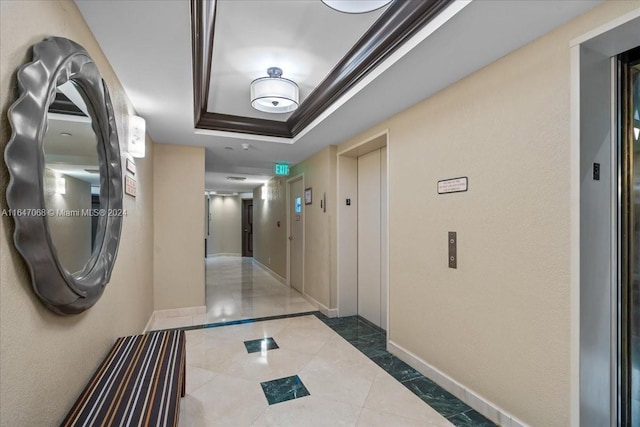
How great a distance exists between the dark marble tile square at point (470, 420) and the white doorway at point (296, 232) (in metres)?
3.38

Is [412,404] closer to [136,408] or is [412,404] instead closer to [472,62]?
[136,408]

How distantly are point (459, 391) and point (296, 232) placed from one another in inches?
151

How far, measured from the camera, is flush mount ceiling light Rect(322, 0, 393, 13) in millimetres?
1441

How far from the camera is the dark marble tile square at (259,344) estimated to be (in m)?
3.02

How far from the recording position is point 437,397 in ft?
7.30

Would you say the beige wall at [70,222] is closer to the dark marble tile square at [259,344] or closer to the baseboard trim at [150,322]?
the dark marble tile square at [259,344]

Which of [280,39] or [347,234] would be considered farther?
[347,234]

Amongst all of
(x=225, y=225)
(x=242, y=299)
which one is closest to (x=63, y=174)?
(x=242, y=299)

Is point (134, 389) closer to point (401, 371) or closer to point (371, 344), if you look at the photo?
point (401, 371)

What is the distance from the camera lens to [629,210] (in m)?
1.62

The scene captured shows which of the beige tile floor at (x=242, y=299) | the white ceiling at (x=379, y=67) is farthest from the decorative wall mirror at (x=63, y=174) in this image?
the beige tile floor at (x=242, y=299)

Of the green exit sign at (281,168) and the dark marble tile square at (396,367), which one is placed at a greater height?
the green exit sign at (281,168)

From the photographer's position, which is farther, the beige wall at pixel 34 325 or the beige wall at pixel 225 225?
the beige wall at pixel 225 225

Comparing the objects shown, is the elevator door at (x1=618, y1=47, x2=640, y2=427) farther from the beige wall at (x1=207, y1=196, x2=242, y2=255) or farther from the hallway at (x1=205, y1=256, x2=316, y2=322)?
the beige wall at (x1=207, y1=196, x2=242, y2=255)
